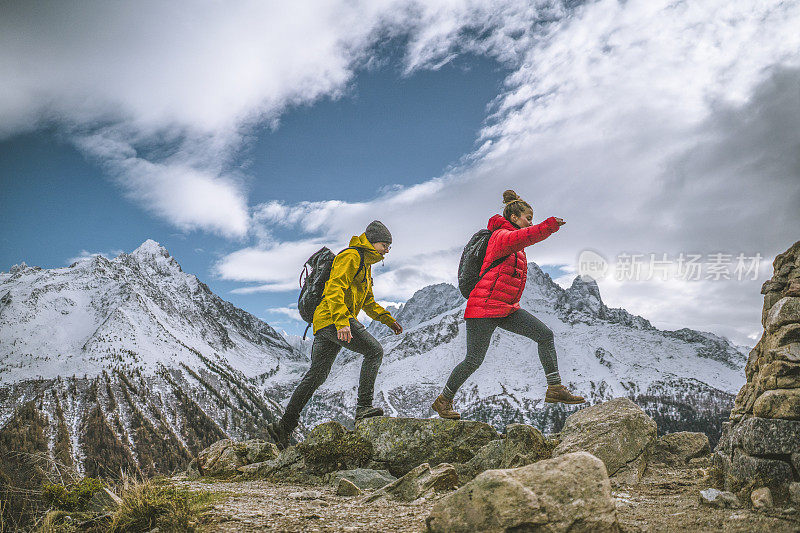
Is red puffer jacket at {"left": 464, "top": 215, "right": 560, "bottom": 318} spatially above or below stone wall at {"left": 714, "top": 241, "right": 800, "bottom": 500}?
above

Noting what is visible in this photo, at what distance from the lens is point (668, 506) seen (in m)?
5.50

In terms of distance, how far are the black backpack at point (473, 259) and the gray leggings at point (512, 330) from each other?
2.30 feet

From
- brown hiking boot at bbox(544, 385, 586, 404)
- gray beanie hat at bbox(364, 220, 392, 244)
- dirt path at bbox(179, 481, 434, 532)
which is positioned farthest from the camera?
gray beanie hat at bbox(364, 220, 392, 244)

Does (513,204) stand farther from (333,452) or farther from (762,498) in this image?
(333,452)

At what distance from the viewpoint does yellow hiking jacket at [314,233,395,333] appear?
28.5ft

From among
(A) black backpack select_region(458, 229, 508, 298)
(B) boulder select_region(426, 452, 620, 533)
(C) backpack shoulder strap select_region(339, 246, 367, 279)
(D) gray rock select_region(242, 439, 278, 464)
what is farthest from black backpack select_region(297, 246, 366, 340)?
(B) boulder select_region(426, 452, 620, 533)

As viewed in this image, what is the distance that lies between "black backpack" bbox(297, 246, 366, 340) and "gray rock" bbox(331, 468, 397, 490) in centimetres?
271

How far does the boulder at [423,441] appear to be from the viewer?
8.97 m

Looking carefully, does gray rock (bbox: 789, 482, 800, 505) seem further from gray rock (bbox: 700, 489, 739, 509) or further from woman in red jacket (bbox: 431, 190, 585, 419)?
woman in red jacket (bbox: 431, 190, 585, 419)

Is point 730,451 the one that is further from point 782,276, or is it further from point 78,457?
point 78,457

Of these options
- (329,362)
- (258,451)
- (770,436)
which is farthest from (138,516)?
(770,436)

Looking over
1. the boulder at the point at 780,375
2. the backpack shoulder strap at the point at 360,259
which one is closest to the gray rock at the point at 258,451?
the backpack shoulder strap at the point at 360,259

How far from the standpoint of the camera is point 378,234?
9.41 m

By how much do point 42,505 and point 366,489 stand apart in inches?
173
